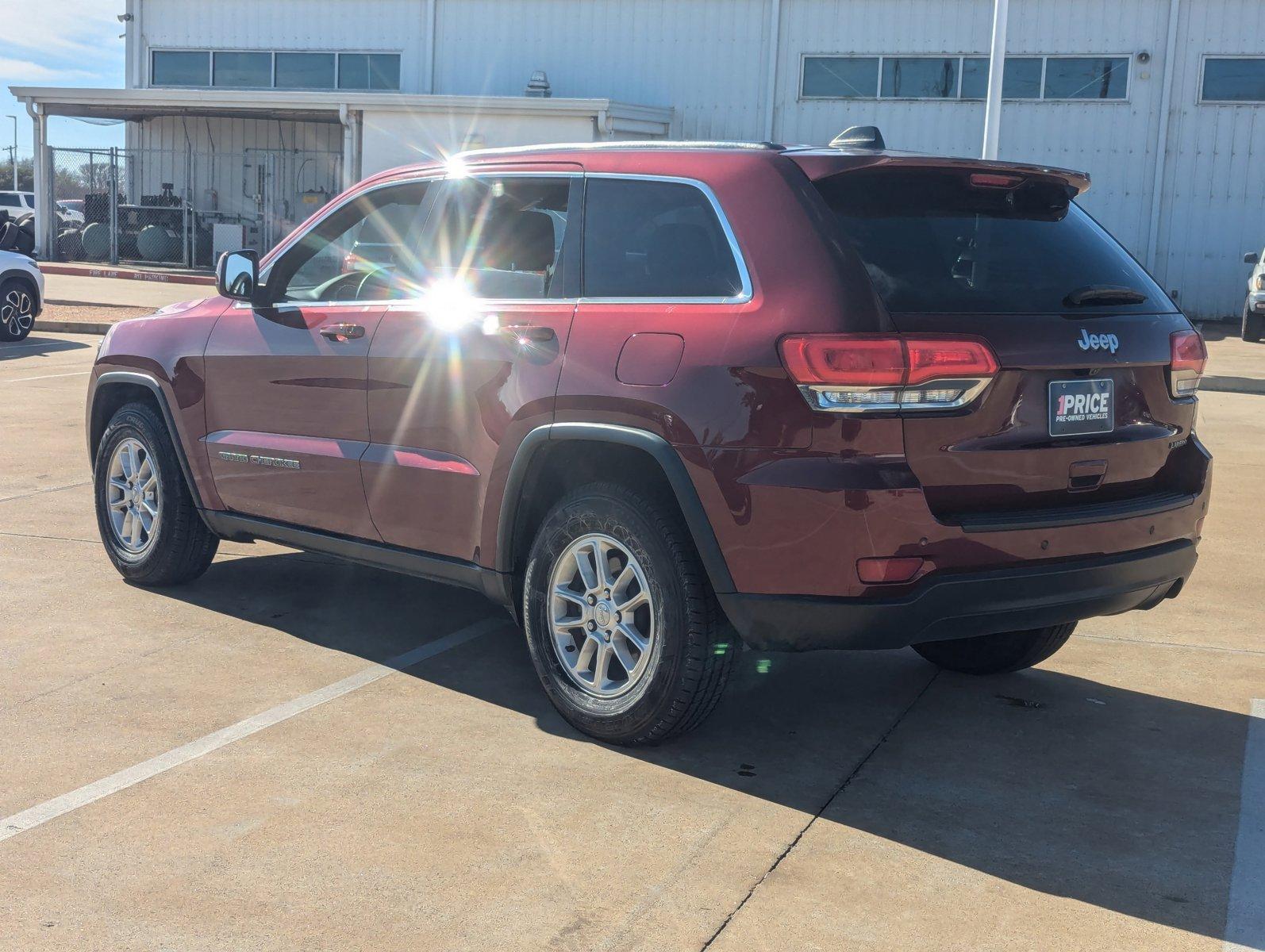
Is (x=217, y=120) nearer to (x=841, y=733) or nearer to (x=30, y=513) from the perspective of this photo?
(x=30, y=513)

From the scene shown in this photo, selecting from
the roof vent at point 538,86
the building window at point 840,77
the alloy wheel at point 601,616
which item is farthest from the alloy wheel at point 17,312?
the building window at point 840,77

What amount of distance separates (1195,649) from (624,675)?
2508 mm

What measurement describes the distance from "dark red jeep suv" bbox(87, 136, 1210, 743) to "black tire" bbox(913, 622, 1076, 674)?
0.01m

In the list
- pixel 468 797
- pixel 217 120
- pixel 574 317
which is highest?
pixel 217 120

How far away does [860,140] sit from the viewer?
4465 mm

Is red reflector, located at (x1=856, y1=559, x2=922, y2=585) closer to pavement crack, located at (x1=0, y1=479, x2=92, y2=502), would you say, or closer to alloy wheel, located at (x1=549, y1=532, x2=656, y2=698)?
alloy wheel, located at (x1=549, y1=532, x2=656, y2=698)

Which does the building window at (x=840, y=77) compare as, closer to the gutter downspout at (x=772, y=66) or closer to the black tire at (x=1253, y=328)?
the gutter downspout at (x=772, y=66)

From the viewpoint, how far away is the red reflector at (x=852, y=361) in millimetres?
3766

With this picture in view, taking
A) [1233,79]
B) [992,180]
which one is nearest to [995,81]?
[1233,79]

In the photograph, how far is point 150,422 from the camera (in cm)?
607

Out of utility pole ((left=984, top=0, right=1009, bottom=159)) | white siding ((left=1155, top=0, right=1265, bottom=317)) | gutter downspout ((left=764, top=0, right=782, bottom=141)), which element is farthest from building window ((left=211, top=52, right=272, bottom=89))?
utility pole ((left=984, top=0, right=1009, bottom=159))

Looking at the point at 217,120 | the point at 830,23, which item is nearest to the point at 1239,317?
the point at 830,23

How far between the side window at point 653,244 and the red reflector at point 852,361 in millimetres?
348

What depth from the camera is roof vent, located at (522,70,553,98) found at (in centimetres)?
2667
